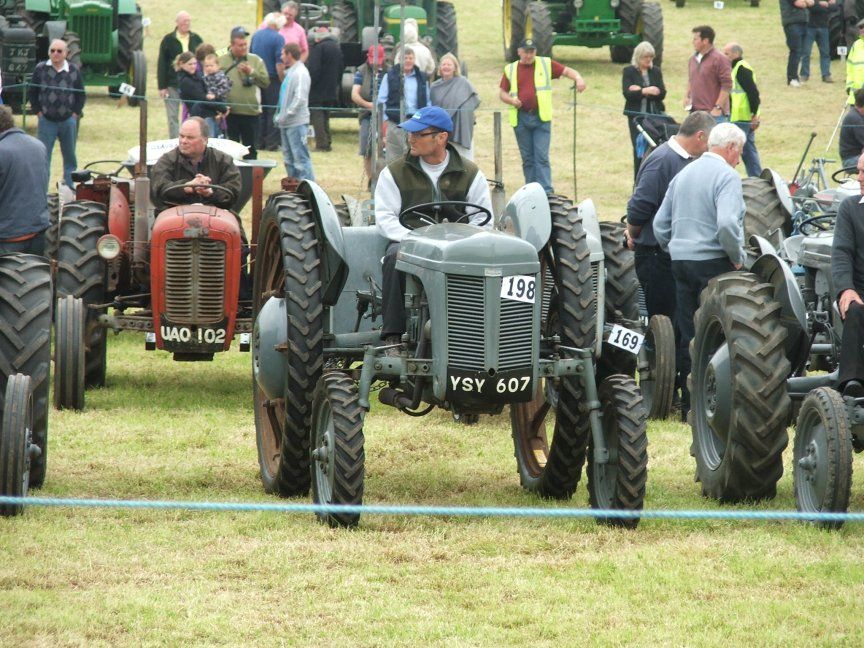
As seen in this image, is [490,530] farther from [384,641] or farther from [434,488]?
[384,641]

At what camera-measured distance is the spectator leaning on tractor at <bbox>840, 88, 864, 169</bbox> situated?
14.1 meters

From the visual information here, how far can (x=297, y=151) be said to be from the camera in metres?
17.8

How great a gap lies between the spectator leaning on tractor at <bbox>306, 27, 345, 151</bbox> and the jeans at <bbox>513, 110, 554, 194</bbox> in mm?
3348

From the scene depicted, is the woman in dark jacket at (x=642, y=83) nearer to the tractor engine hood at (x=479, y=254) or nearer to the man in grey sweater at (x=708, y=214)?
the man in grey sweater at (x=708, y=214)

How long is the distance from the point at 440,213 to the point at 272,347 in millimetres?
1040

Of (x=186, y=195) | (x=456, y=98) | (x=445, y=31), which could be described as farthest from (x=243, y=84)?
(x=186, y=195)

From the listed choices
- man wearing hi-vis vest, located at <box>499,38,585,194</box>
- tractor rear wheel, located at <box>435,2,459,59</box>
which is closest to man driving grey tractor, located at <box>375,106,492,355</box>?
man wearing hi-vis vest, located at <box>499,38,585,194</box>

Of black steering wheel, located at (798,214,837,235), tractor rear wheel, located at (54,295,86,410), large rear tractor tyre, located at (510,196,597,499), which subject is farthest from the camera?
tractor rear wheel, located at (54,295,86,410)

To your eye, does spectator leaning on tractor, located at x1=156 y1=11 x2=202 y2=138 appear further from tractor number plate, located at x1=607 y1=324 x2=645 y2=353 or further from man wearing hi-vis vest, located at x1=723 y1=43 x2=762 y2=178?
tractor number plate, located at x1=607 y1=324 x2=645 y2=353

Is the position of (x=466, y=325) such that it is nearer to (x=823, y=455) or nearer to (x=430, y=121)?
(x=430, y=121)

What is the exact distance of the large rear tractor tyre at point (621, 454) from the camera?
6520mm

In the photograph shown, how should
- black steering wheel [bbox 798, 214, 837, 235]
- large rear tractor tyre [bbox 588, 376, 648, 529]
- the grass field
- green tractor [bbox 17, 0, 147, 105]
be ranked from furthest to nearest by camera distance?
green tractor [bbox 17, 0, 147, 105], black steering wheel [bbox 798, 214, 837, 235], large rear tractor tyre [bbox 588, 376, 648, 529], the grass field

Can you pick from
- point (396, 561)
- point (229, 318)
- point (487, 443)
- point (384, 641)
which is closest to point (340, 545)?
point (396, 561)

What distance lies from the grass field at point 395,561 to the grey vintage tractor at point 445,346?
27 centimetres
